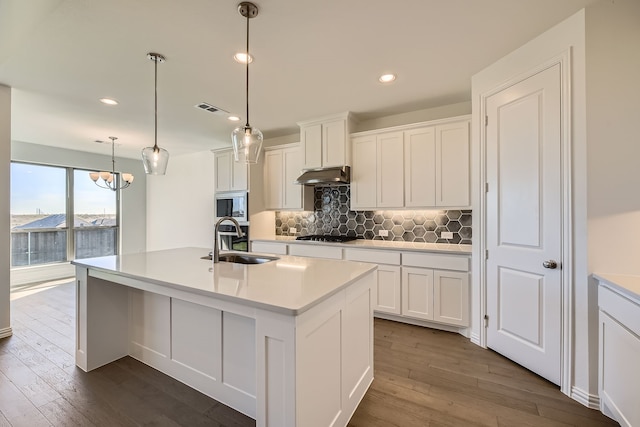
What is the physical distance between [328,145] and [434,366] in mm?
2742

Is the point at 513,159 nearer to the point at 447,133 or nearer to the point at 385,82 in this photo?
the point at 447,133

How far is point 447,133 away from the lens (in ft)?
10.00

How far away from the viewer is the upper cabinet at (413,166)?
3004 millimetres

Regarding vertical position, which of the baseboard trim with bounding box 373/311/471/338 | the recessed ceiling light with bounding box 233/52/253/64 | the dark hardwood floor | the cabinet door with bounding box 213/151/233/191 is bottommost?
the dark hardwood floor

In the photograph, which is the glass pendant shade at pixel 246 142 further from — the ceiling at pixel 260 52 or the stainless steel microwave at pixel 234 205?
the stainless steel microwave at pixel 234 205

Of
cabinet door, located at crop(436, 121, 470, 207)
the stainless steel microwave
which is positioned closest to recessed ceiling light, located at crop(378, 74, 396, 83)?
cabinet door, located at crop(436, 121, 470, 207)

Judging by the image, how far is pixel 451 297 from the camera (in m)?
2.82

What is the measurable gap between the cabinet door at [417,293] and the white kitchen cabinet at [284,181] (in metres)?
1.81

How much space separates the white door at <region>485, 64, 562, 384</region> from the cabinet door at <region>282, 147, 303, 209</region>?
2.47m

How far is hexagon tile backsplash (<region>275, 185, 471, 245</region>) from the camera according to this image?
10.9ft

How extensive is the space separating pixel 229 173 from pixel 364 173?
2.28 m

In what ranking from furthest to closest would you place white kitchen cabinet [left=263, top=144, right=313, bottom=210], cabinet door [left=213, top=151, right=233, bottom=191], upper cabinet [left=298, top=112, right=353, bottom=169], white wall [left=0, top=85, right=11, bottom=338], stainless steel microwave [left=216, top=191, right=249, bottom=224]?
cabinet door [left=213, top=151, right=233, bottom=191] → stainless steel microwave [left=216, top=191, right=249, bottom=224] → white kitchen cabinet [left=263, top=144, right=313, bottom=210] → upper cabinet [left=298, top=112, right=353, bottom=169] → white wall [left=0, top=85, right=11, bottom=338]

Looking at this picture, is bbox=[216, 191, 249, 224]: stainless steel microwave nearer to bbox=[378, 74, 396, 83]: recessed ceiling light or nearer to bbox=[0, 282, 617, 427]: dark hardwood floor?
bbox=[0, 282, 617, 427]: dark hardwood floor

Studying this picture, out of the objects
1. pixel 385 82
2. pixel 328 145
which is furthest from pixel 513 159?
pixel 328 145
